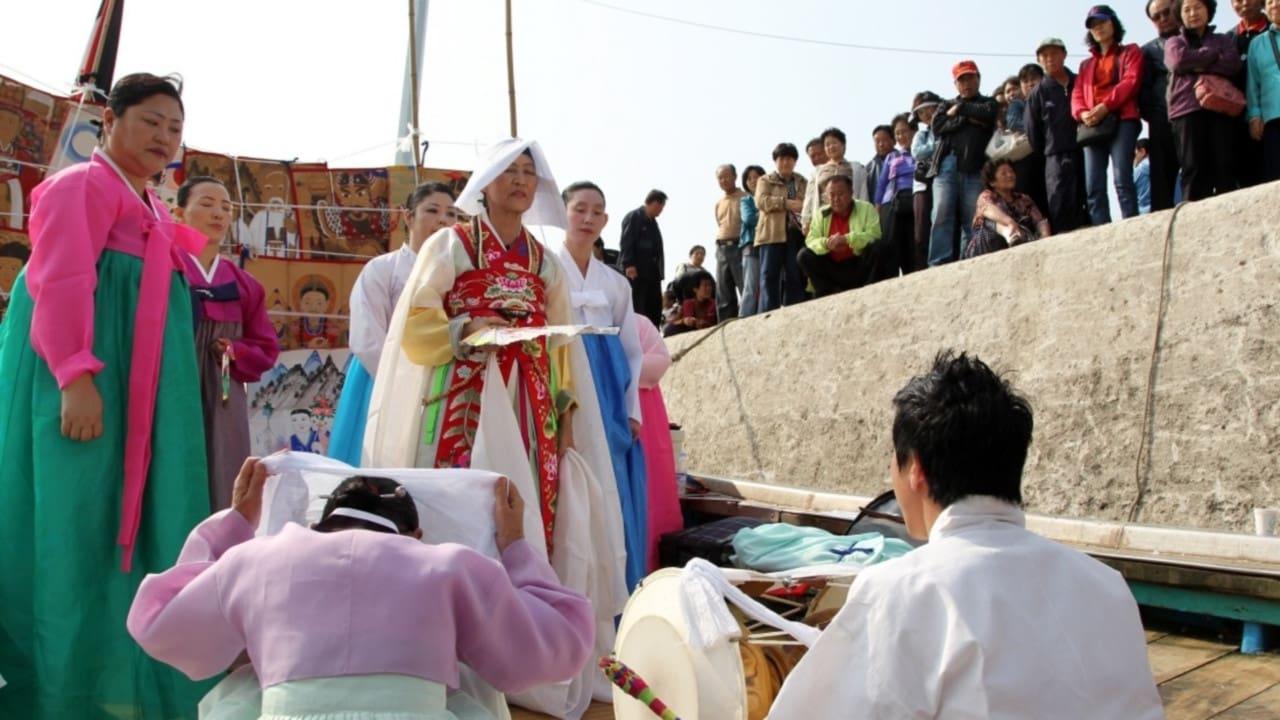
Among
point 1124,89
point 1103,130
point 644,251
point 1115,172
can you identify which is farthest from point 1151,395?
point 644,251

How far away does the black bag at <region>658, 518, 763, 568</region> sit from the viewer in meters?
4.88

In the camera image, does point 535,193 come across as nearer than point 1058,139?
Yes

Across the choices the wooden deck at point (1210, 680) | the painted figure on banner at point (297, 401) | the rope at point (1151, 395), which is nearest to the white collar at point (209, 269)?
the wooden deck at point (1210, 680)

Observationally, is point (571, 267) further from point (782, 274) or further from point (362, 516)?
point (782, 274)

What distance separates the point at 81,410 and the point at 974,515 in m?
2.44

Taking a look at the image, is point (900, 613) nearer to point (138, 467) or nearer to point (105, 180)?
point (138, 467)

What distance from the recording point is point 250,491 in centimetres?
230

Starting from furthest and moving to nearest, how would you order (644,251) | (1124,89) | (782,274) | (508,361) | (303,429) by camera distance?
(644,251) < (782,274) < (303,429) < (1124,89) < (508,361)

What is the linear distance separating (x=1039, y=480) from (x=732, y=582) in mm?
3332

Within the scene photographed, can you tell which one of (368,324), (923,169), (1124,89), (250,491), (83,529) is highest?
(1124,89)

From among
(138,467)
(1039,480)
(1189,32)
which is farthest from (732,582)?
(1189,32)

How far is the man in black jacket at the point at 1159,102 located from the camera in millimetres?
6316

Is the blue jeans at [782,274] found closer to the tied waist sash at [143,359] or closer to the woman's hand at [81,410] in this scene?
the tied waist sash at [143,359]

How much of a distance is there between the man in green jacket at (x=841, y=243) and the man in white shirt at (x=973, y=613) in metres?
6.58
